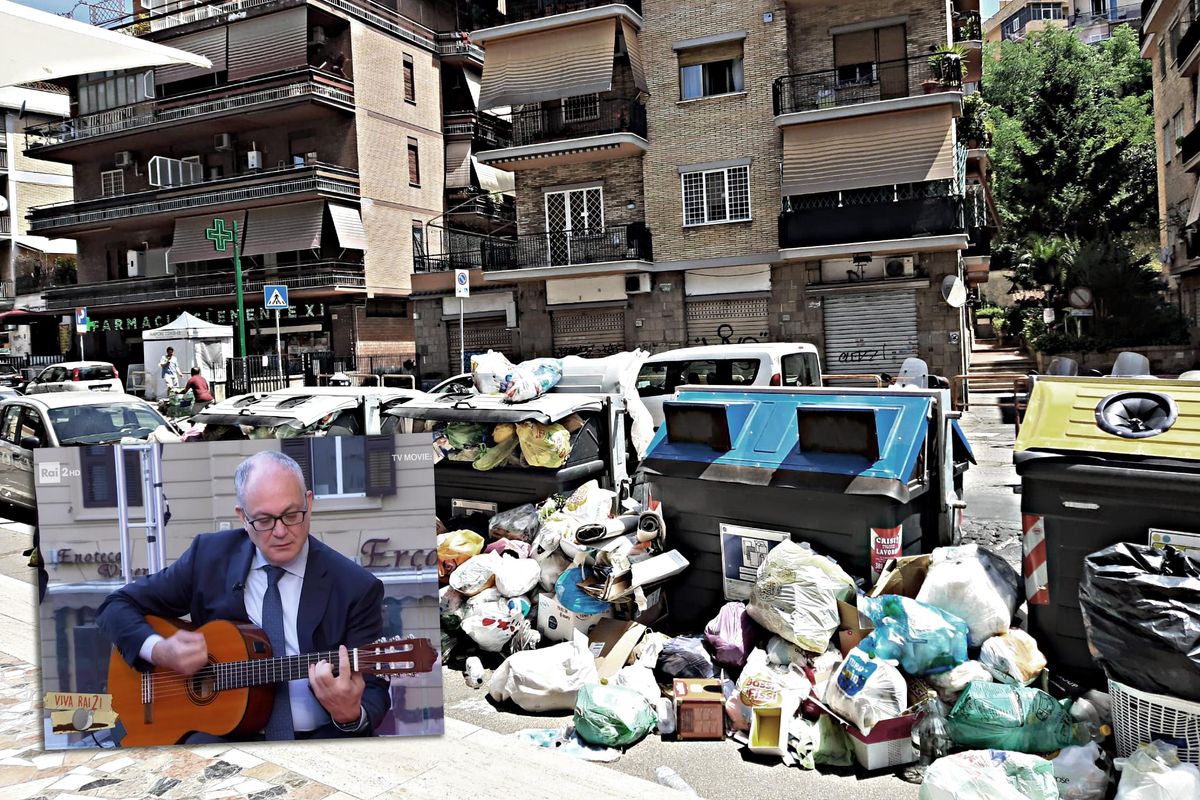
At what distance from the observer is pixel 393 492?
12.3 ft

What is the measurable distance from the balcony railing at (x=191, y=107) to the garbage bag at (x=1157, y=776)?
105ft

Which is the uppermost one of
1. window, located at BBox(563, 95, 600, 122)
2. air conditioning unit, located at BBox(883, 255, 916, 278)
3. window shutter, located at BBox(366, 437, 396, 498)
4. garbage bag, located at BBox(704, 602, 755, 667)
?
window, located at BBox(563, 95, 600, 122)

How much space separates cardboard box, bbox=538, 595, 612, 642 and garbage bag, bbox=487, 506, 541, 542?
0.85m

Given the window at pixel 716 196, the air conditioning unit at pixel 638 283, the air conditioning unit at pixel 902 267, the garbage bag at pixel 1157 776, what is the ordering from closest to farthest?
the garbage bag at pixel 1157 776
the air conditioning unit at pixel 902 267
the window at pixel 716 196
the air conditioning unit at pixel 638 283

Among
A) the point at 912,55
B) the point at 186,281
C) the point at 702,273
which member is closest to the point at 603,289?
the point at 702,273

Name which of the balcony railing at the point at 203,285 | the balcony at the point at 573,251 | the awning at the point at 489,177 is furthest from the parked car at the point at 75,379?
the awning at the point at 489,177

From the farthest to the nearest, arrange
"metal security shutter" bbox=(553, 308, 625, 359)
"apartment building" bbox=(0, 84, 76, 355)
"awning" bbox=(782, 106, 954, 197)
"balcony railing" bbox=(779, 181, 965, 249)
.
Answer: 1. "apartment building" bbox=(0, 84, 76, 355)
2. "metal security shutter" bbox=(553, 308, 625, 359)
3. "awning" bbox=(782, 106, 954, 197)
4. "balcony railing" bbox=(779, 181, 965, 249)

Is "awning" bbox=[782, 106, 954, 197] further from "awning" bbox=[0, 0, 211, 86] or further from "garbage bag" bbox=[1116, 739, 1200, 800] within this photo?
"garbage bag" bbox=[1116, 739, 1200, 800]

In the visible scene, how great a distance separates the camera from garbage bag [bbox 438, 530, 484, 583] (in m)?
6.22

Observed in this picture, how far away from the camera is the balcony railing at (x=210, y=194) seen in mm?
31188

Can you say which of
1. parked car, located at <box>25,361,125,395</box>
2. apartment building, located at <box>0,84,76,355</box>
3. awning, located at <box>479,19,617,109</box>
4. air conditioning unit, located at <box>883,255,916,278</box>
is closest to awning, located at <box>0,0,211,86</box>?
parked car, located at <box>25,361,125,395</box>

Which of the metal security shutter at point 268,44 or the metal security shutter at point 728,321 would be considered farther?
the metal security shutter at point 268,44

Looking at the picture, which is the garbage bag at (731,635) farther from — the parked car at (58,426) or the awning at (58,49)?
the parked car at (58,426)

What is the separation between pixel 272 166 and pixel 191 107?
3.55 metres
